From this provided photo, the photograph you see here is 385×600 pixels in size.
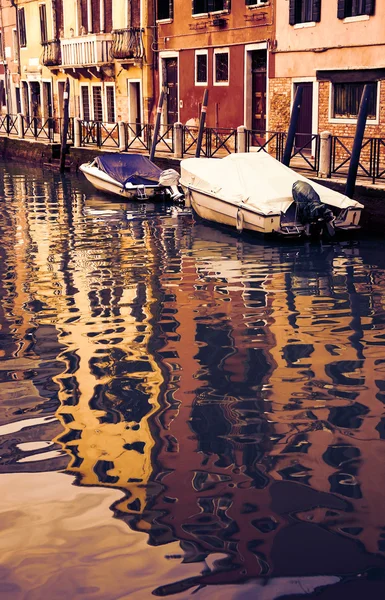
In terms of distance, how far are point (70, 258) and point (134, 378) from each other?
600 cm

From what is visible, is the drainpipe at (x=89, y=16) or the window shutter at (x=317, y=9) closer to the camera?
the window shutter at (x=317, y=9)

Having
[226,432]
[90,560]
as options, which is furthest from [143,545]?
[226,432]

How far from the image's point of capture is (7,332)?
9227 millimetres

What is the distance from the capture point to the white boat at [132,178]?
19.1m

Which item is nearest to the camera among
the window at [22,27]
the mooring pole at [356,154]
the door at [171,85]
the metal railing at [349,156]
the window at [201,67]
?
the mooring pole at [356,154]

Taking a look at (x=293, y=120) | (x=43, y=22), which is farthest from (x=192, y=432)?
(x=43, y=22)

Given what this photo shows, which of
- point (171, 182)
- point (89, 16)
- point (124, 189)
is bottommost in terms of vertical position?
point (124, 189)

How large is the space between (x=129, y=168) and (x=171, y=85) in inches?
280

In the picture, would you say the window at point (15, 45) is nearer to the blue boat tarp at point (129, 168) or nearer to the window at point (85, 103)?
the window at point (85, 103)

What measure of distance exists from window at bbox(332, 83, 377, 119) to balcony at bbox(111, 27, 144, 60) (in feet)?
30.9

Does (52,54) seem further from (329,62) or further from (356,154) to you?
(356,154)

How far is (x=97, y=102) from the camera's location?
3120 cm

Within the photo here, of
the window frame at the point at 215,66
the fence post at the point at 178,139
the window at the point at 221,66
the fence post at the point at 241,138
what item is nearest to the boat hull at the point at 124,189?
the fence post at the point at 241,138

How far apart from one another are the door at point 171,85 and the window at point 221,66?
2.55 meters
